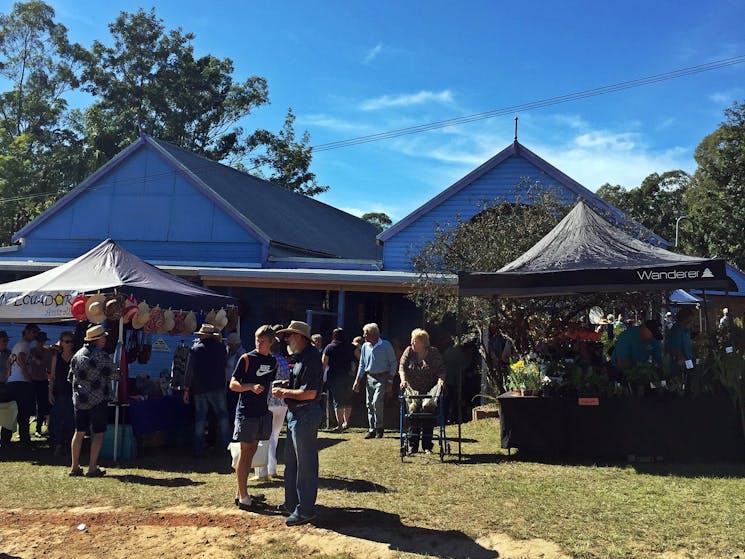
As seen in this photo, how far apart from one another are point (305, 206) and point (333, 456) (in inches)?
730

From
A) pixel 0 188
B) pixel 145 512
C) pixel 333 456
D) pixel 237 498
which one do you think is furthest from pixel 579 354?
pixel 0 188

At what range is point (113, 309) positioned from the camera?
871 cm

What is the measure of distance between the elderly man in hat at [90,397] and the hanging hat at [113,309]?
42.4 inches

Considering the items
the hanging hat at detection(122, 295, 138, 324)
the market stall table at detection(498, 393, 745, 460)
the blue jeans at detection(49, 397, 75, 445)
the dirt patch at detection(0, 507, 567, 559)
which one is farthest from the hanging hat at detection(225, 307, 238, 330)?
the dirt patch at detection(0, 507, 567, 559)

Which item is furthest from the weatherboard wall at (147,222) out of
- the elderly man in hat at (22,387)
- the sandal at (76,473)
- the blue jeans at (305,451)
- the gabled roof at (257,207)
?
the blue jeans at (305,451)

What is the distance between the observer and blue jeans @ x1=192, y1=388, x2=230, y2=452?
28.7 ft

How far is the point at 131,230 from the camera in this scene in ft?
62.9

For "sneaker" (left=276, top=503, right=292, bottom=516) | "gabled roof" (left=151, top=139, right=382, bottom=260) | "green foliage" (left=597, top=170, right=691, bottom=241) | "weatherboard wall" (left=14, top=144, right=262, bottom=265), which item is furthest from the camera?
"green foliage" (left=597, top=170, right=691, bottom=241)

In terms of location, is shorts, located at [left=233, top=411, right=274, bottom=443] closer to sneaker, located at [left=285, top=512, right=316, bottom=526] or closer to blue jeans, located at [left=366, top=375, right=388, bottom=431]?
sneaker, located at [left=285, top=512, right=316, bottom=526]

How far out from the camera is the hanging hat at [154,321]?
32.3 ft

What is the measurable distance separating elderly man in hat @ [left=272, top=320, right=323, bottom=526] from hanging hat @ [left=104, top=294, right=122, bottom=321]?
411cm

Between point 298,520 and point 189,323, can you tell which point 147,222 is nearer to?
point 189,323

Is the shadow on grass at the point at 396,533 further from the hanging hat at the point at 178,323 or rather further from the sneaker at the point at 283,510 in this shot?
the hanging hat at the point at 178,323

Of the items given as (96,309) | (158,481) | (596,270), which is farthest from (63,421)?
(596,270)
